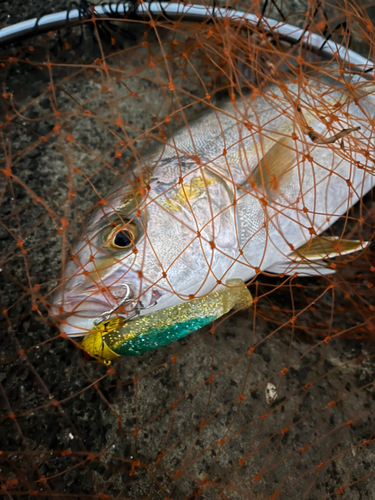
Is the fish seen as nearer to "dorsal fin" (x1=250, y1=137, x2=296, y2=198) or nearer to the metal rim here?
"dorsal fin" (x1=250, y1=137, x2=296, y2=198)

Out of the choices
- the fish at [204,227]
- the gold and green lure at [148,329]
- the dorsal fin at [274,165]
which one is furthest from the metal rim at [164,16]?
the gold and green lure at [148,329]

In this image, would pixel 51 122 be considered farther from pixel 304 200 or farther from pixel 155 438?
pixel 155 438

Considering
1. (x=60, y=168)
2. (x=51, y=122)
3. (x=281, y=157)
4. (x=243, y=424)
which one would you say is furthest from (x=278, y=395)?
(x=51, y=122)

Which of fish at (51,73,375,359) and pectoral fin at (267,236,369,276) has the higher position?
fish at (51,73,375,359)

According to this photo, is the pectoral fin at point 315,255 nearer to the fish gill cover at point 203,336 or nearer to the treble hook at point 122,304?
the fish gill cover at point 203,336

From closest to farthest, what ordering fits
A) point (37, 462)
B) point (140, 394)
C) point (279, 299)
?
point (37, 462)
point (140, 394)
point (279, 299)

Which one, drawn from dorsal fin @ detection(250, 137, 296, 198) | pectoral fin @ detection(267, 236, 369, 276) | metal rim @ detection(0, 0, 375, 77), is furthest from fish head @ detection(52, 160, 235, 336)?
metal rim @ detection(0, 0, 375, 77)
